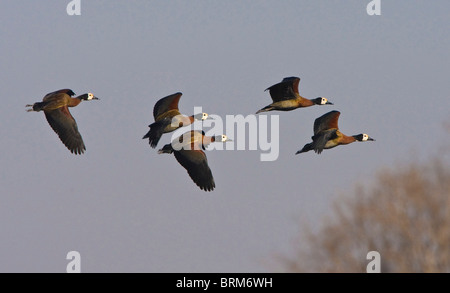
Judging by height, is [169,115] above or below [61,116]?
below

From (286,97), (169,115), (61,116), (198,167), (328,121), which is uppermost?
(286,97)

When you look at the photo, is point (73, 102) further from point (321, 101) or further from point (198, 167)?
point (321, 101)

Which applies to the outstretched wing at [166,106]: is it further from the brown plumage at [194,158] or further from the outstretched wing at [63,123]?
the outstretched wing at [63,123]

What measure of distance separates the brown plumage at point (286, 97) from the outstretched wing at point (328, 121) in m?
0.52

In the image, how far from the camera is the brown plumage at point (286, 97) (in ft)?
105

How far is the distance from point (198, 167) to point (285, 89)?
7.47ft

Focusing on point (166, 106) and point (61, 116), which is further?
point (61, 116)

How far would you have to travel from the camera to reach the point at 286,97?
1271 inches

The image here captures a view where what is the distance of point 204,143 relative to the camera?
32.0 metres

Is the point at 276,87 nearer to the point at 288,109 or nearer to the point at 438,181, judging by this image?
the point at 288,109

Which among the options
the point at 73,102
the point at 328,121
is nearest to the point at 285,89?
the point at 328,121
